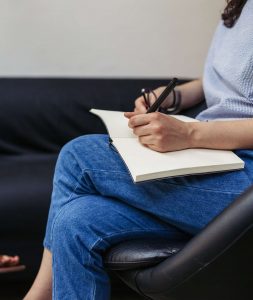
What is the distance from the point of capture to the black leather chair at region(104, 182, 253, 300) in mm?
699

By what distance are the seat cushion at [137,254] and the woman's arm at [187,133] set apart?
186 mm

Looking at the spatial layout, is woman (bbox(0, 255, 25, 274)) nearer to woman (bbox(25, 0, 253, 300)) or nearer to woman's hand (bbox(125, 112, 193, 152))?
woman (bbox(25, 0, 253, 300))

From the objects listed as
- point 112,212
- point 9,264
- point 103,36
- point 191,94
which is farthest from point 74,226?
point 103,36

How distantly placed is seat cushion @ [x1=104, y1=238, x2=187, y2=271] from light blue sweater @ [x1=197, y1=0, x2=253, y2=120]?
341 millimetres

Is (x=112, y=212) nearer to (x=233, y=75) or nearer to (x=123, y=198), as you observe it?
(x=123, y=198)

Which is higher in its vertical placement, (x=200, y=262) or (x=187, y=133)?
(x=187, y=133)

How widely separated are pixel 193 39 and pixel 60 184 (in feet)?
3.39

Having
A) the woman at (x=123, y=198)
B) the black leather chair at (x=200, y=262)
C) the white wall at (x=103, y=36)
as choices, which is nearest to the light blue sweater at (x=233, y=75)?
the woman at (x=123, y=198)

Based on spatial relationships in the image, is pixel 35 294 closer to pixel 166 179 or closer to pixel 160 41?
pixel 166 179

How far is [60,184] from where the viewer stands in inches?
35.6

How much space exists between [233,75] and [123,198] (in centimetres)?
38

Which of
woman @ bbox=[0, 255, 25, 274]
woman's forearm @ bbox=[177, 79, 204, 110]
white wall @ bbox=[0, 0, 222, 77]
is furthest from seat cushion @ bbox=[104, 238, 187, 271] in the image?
white wall @ bbox=[0, 0, 222, 77]

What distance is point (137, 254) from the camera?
2.59 feet

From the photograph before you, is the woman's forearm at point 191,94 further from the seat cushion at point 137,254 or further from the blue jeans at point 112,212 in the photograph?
the seat cushion at point 137,254
